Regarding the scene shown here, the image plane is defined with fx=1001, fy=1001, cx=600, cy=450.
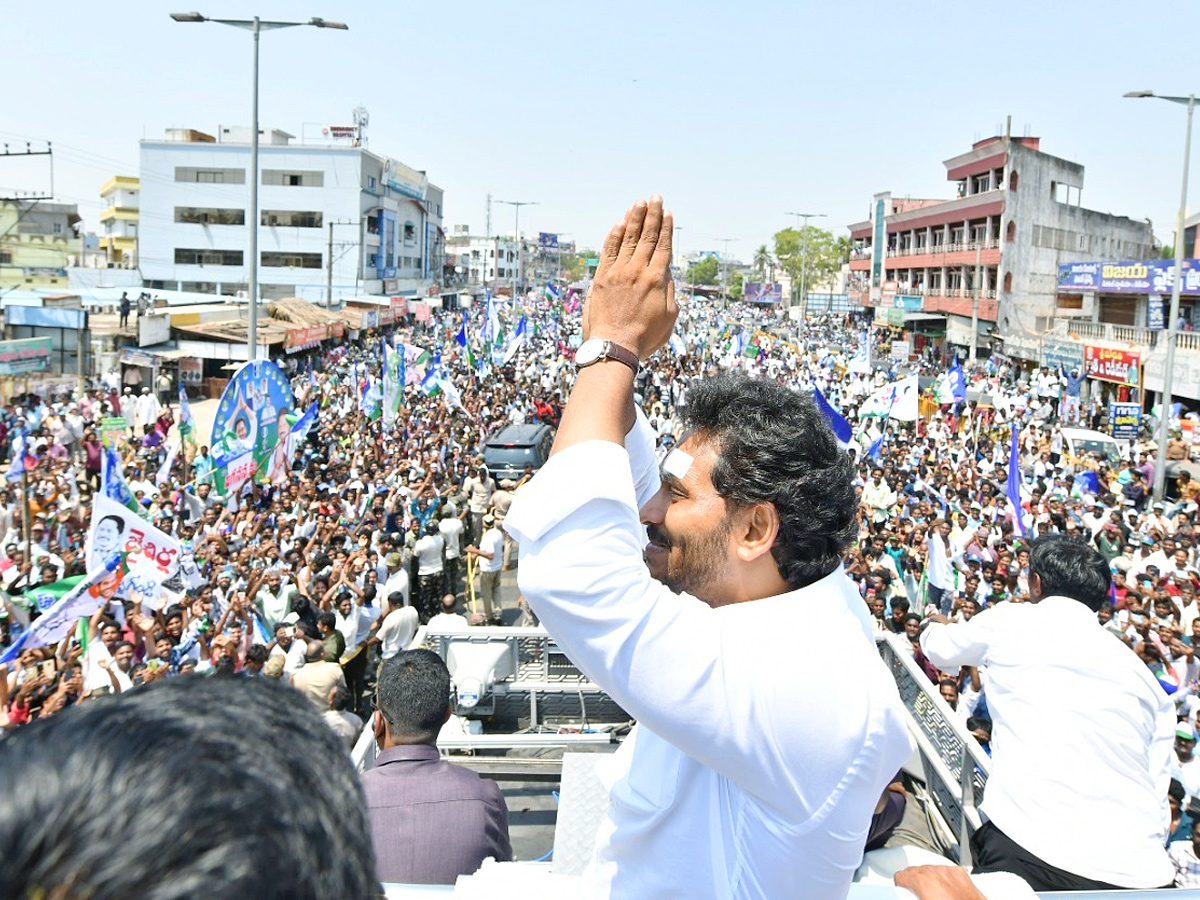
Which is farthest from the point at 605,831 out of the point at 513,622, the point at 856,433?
the point at 856,433

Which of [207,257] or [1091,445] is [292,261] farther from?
[1091,445]

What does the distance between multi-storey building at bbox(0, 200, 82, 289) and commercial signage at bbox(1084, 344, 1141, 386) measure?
121 feet

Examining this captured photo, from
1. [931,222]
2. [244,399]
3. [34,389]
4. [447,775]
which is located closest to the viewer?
[447,775]

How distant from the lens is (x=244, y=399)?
1053 centimetres

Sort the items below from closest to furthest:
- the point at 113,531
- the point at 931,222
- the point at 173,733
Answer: the point at 173,733 → the point at 113,531 → the point at 931,222

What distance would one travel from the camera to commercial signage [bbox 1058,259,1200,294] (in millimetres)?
26078

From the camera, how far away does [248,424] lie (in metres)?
Result: 10.5

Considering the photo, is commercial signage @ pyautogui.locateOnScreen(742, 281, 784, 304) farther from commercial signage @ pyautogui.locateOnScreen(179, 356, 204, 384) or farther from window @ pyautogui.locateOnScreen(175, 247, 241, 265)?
commercial signage @ pyautogui.locateOnScreen(179, 356, 204, 384)

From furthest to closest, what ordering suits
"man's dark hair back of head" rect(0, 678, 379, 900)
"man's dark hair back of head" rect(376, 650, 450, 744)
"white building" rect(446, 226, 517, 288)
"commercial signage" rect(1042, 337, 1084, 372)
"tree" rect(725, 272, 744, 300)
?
1. "tree" rect(725, 272, 744, 300)
2. "white building" rect(446, 226, 517, 288)
3. "commercial signage" rect(1042, 337, 1084, 372)
4. "man's dark hair back of head" rect(376, 650, 450, 744)
5. "man's dark hair back of head" rect(0, 678, 379, 900)

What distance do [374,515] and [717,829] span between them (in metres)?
9.85

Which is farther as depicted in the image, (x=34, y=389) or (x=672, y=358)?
(x=672, y=358)

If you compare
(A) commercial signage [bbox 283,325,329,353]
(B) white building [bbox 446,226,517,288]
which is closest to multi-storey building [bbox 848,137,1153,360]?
(A) commercial signage [bbox 283,325,329,353]

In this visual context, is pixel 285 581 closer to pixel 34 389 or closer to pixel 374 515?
pixel 374 515

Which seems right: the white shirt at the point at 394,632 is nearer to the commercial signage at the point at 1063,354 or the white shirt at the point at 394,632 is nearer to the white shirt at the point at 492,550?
the white shirt at the point at 492,550
